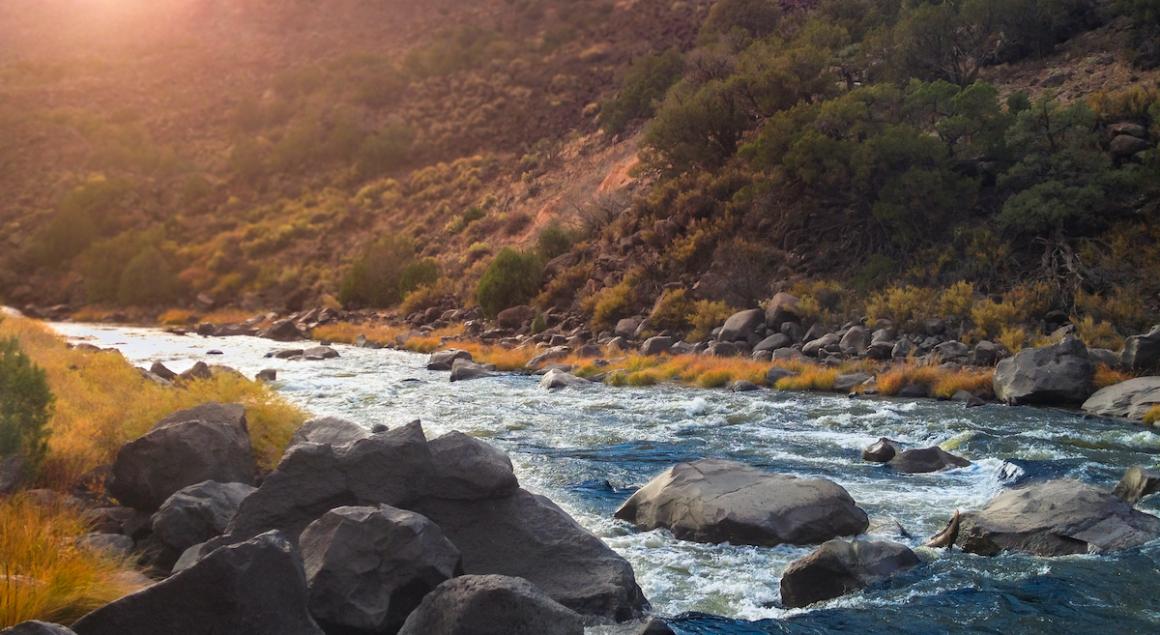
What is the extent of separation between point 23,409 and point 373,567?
5202 mm

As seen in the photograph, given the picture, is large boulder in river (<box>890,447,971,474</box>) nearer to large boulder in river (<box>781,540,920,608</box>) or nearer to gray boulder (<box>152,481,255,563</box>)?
large boulder in river (<box>781,540,920,608</box>)

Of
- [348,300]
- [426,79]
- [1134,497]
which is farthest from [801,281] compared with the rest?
[426,79]

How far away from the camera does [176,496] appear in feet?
25.8

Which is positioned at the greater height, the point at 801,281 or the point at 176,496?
the point at 176,496

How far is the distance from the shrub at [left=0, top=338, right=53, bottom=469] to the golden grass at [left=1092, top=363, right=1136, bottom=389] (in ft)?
51.3

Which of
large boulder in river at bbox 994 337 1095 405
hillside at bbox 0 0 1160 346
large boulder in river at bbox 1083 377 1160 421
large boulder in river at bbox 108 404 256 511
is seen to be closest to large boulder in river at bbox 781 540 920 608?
large boulder in river at bbox 108 404 256 511

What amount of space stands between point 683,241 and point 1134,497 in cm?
2079

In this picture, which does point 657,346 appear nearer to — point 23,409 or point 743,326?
point 743,326

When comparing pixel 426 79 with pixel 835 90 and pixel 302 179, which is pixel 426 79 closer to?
pixel 302 179

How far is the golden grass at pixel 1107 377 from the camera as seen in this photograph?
621 inches

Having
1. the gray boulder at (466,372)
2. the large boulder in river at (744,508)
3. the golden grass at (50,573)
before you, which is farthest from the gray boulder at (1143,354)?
the golden grass at (50,573)

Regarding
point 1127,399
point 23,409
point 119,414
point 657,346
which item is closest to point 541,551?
point 23,409

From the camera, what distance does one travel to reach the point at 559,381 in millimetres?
20000

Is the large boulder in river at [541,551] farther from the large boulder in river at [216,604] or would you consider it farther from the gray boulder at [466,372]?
the gray boulder at [466,372]
